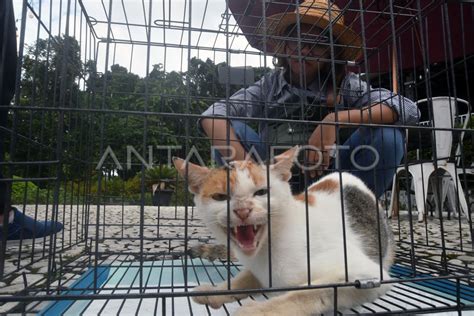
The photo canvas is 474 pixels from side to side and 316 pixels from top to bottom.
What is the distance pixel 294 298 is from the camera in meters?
0.95

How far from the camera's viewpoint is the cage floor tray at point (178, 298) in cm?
111

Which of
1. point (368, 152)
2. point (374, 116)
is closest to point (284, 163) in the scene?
point (374, 116)

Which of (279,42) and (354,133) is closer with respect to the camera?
(354,133)

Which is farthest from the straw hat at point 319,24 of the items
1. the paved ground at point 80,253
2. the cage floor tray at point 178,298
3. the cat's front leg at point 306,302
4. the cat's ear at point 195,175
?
the cat's front leg at point 306,302

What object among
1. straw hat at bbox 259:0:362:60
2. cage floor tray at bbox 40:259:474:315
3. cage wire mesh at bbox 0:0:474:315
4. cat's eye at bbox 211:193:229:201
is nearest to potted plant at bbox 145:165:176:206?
cage wire mesh at bbox 0:0:474:315

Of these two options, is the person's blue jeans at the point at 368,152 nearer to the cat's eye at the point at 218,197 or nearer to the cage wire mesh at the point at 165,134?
the cage wire mesh at the point at 165,134

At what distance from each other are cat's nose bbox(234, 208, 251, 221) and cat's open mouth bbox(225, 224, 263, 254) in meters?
0.05

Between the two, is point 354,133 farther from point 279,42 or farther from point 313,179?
point 279,42

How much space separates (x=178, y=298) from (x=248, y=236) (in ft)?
1.44

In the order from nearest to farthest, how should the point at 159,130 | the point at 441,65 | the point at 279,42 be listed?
the point at 159,130 < the point at 279,42 < the point at 441,65

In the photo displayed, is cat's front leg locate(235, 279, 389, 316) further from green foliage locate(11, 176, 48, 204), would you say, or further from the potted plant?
the potted plant

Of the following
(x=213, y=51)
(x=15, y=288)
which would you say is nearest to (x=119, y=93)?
(x=213, y=51)

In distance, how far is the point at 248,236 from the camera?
3.72ft

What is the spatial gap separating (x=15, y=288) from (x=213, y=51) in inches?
69.3
